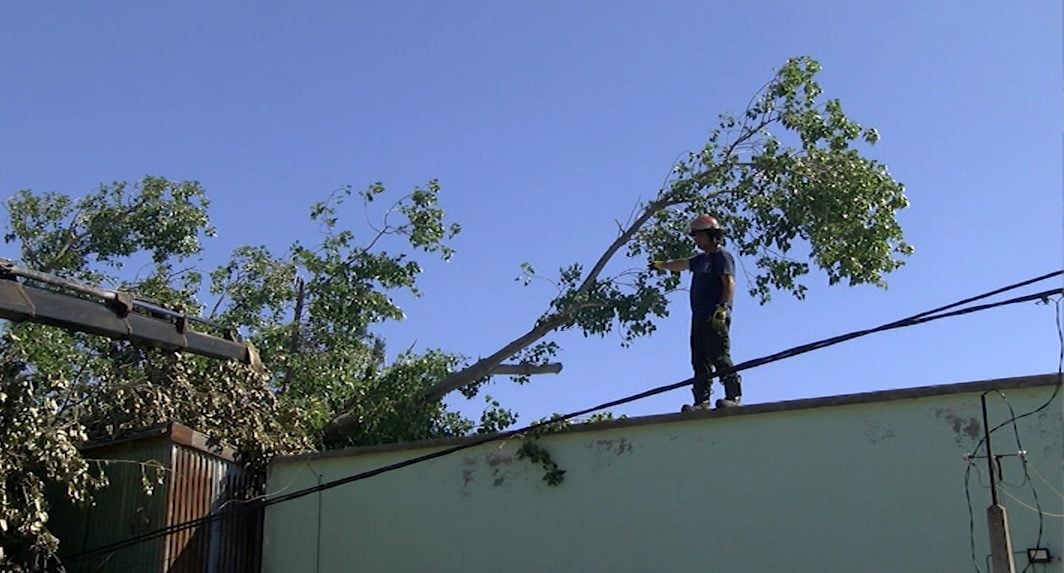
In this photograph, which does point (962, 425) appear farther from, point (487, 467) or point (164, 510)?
point (164, 510)

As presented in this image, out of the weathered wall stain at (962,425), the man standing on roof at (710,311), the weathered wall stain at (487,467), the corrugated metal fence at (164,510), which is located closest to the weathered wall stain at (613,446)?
the man standing on roof at (710,311)

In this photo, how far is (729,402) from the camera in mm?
10156

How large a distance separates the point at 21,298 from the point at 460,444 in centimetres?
404

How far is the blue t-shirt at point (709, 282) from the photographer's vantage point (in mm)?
10680

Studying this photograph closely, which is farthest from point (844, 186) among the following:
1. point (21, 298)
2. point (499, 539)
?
point (21, 298)

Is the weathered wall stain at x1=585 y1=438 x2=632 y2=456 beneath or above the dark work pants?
beneath

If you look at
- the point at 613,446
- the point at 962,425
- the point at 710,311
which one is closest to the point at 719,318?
the point at 710,311

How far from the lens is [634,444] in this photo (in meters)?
10.4

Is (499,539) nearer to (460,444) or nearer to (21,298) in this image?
(460,444)

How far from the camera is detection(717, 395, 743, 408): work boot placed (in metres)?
10.0

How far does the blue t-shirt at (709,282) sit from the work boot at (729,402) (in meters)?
0.75

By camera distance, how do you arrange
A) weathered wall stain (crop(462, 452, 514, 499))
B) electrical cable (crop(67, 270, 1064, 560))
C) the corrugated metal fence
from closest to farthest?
electrical cable (crop(67, 270, 1064, 560)) < weathered wall stain (crop(462, 452, 514, 499)) < the corrugated metal fence

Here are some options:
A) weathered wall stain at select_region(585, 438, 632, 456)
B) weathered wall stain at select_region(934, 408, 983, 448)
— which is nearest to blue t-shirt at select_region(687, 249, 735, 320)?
weathered wall stain at select_region(585, 438, 632, 456)

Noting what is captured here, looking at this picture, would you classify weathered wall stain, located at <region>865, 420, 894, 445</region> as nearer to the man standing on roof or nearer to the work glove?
the man standing on roof
